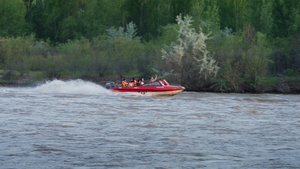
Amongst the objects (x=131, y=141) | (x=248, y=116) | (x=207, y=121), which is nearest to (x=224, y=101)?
(x=248, y=116)

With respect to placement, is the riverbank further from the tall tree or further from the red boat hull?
the tall tree

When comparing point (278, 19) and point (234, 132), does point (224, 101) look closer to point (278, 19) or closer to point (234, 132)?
point (234, 132)

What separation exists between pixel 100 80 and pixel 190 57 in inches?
→ 393

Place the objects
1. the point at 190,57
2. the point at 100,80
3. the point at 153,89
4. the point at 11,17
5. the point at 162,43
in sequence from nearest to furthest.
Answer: the point at 153,89, the point at 190,57, the point at 100,80, the point at 162,43, the point at 11,17

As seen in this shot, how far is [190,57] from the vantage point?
171ft

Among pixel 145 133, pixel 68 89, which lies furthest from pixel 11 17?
pixel 145 133

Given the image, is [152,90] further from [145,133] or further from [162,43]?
[145,133]

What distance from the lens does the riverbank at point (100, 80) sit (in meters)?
51.5

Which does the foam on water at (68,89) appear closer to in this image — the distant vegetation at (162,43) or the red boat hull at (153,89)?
the red boat hull at (153,89)

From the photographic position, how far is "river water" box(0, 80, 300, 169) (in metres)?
18.2

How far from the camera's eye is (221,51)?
174ft

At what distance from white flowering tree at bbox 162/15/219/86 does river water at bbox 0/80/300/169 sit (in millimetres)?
11513

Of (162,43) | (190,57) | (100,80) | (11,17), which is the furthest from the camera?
(11,17)

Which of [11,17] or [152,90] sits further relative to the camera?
[11,17]
